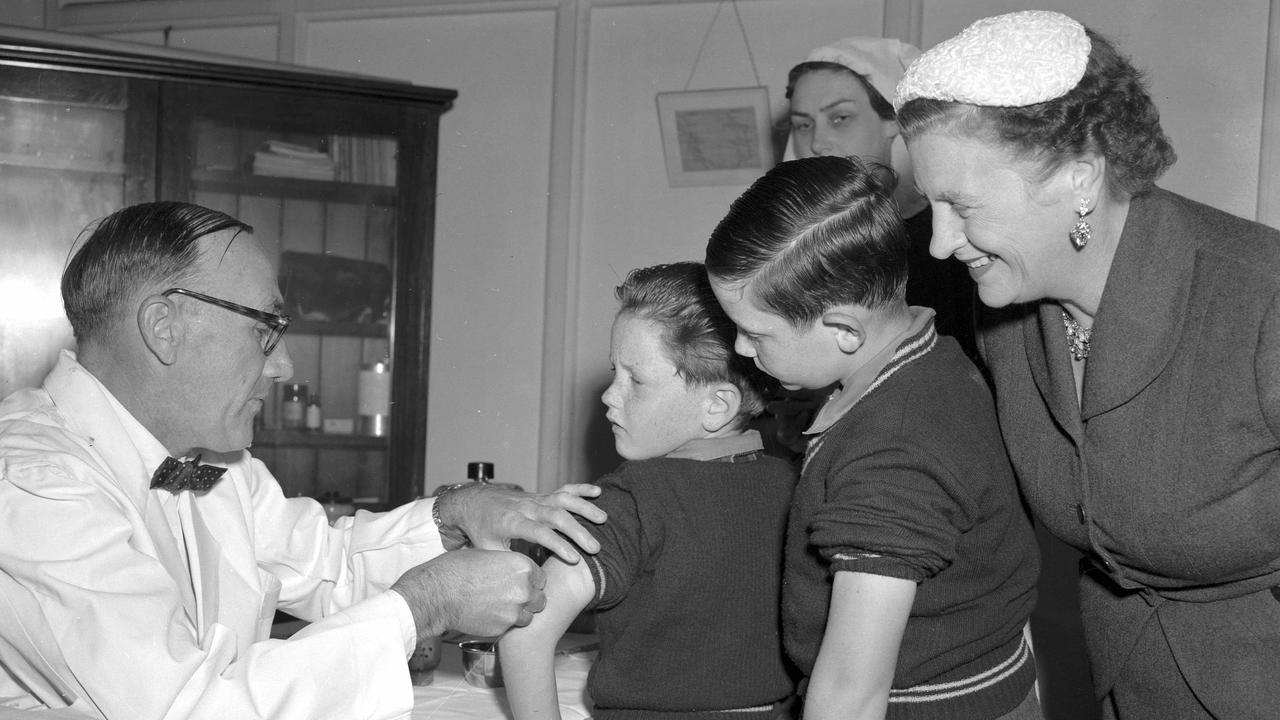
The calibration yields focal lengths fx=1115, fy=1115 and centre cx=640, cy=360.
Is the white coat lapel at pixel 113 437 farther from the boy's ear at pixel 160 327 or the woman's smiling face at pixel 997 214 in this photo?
the woman's smiling face at pixel 997 214

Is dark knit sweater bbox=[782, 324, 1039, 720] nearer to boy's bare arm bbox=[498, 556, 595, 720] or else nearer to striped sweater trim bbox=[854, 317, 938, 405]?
striped sweater trim bbox=[854, 317, 938, 405]

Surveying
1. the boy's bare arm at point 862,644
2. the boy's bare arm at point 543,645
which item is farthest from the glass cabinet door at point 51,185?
the boy's bare arm at point 862,644

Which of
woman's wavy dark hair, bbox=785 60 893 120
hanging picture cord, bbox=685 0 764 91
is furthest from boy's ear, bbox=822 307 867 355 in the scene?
hanging picture cord, bbox=685 0 764 91

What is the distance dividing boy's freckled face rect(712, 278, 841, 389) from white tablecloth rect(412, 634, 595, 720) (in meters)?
0.64

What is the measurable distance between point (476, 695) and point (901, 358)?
0.91 m

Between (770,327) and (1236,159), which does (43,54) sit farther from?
(1236,159)

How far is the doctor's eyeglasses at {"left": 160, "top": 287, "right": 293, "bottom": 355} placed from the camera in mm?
1678

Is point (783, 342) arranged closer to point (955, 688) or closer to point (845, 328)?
point (845, 328)

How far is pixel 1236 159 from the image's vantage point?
128 inches

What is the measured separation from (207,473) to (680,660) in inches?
32.8

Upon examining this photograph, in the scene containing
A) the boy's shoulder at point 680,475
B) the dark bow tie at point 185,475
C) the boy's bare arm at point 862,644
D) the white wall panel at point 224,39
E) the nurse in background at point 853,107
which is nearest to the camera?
the boy's bare arm at point 862,644

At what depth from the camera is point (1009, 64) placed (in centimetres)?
134

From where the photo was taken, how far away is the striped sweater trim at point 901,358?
141 cm

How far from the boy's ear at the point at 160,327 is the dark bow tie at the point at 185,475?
0.16 metres
